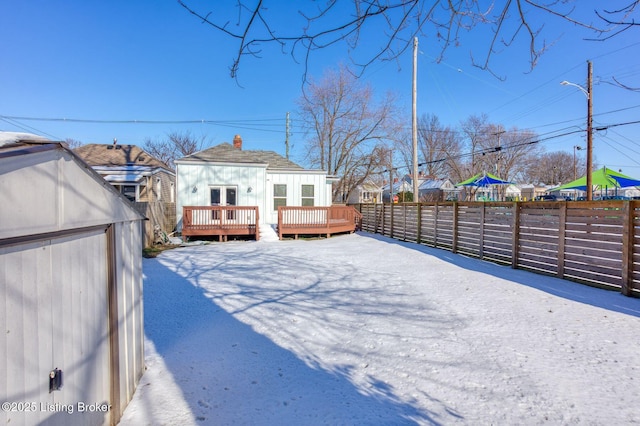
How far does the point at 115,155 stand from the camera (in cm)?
1880

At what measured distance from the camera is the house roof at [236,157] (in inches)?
582

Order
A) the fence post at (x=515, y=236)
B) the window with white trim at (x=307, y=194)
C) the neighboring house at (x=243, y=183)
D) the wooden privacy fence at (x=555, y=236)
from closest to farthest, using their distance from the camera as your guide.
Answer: the wooden privacy fence at (x=555, y=236) < the fence post at (x=515, y=236) < the neighboring house at (x=243, y=183) < the window with white trim at (x=307, y=194)

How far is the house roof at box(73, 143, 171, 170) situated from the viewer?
1772cm

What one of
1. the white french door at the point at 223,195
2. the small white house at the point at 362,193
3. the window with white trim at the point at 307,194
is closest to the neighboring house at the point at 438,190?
the small white house at the point at 362,193

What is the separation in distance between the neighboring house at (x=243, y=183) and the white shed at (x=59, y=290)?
1237cm

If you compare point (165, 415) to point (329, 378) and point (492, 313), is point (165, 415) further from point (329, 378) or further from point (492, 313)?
point (492, 313)

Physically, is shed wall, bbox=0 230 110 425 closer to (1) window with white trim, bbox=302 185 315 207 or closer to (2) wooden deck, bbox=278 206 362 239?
(2) wooden deck, bbox=278 206 362 239

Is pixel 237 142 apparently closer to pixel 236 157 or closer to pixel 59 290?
pixel 236 157

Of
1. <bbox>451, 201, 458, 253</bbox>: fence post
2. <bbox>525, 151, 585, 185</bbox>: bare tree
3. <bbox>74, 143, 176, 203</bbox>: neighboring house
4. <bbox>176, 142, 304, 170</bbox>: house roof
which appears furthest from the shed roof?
<bbox>525, 151, 585, 185</bbox>: bare tree

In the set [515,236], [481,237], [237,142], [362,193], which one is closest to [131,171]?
[237,142]

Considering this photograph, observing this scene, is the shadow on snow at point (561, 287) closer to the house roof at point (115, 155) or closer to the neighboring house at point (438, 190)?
the house roof at point (115, 155)

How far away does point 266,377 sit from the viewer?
9.67 ft

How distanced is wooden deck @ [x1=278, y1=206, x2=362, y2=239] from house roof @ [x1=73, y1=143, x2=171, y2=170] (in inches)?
339

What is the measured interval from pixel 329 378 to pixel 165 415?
132cm
